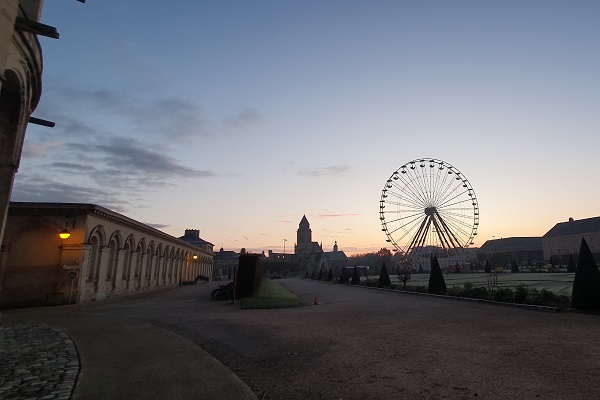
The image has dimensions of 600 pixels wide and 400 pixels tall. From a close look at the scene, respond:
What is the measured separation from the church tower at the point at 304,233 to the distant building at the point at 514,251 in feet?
256

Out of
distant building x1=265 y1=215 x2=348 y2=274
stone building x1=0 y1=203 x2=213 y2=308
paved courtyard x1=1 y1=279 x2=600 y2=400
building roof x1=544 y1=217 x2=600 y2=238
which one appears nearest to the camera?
paved courtyard x1=1 y1=279 x2=600 y2=400

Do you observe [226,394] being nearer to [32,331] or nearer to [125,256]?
[32,331]

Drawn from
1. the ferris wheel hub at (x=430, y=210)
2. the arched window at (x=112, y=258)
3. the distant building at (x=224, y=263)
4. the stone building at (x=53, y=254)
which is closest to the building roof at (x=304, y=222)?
the distant building at (x=224, y=263)

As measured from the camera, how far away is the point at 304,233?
178000 millimetres

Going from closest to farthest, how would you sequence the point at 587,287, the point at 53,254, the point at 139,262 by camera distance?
1. the point at 587,287
2. the point at 53,254
3. the point at 139,262

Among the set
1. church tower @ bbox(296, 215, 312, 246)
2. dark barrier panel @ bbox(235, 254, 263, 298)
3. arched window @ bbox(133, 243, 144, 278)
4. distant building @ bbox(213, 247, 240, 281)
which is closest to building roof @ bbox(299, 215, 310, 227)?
church tower @ bbox(296, 215, 312, 246)

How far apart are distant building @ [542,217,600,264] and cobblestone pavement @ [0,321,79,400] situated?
13003 centimetres

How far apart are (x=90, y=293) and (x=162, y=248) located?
1660cm

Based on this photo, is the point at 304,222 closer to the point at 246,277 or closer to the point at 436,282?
the point at 436,282

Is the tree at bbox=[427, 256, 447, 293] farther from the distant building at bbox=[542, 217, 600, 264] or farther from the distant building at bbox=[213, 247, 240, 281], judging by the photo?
the distant building at bbox=[542, 217, 600, 264]

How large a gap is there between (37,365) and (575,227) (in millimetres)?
150973

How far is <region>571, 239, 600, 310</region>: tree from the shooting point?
562 inches

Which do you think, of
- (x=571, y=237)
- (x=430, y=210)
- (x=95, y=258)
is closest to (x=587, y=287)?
(x=95, y=258)

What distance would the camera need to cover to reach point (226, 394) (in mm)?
5527
